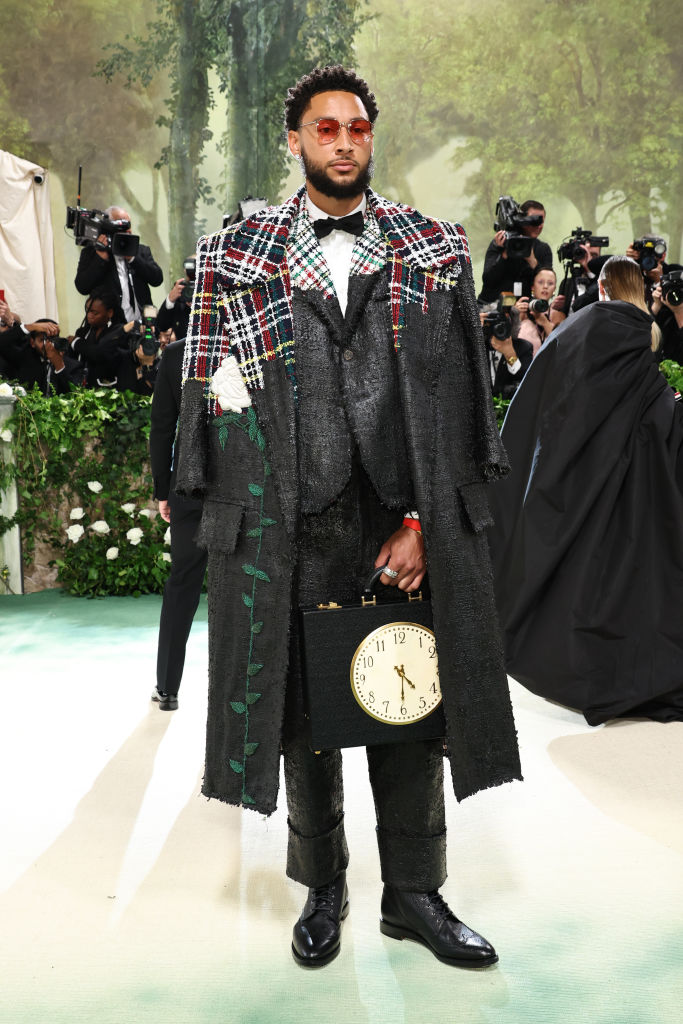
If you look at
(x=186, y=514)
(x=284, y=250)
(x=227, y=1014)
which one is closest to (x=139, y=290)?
(x=186, y=514)

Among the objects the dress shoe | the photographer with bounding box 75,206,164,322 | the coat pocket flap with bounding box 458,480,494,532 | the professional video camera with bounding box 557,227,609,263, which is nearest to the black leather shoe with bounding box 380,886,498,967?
the coat pocket flap with bounding box 458,480,494,532

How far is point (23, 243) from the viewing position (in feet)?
45.6

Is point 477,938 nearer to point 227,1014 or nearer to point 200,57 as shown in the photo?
point 227,1014

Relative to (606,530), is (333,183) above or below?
above

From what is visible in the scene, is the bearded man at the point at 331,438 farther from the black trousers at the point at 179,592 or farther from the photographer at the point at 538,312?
the photographer at the point at 538,312

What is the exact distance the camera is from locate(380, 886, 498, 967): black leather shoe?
7.52 ft

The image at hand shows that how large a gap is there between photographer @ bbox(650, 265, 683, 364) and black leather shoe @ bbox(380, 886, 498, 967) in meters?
4.72

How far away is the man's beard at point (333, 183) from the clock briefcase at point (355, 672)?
0.83 m

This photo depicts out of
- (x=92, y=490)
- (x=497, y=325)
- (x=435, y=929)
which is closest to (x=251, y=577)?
(x=435, y=929)

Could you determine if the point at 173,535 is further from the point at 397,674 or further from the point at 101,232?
the point at 101,232

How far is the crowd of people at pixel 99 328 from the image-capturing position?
7.96 meters

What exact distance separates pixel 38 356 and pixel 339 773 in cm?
687

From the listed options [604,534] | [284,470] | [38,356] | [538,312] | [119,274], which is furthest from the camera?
[38,356]

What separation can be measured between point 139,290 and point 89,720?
5.23m
